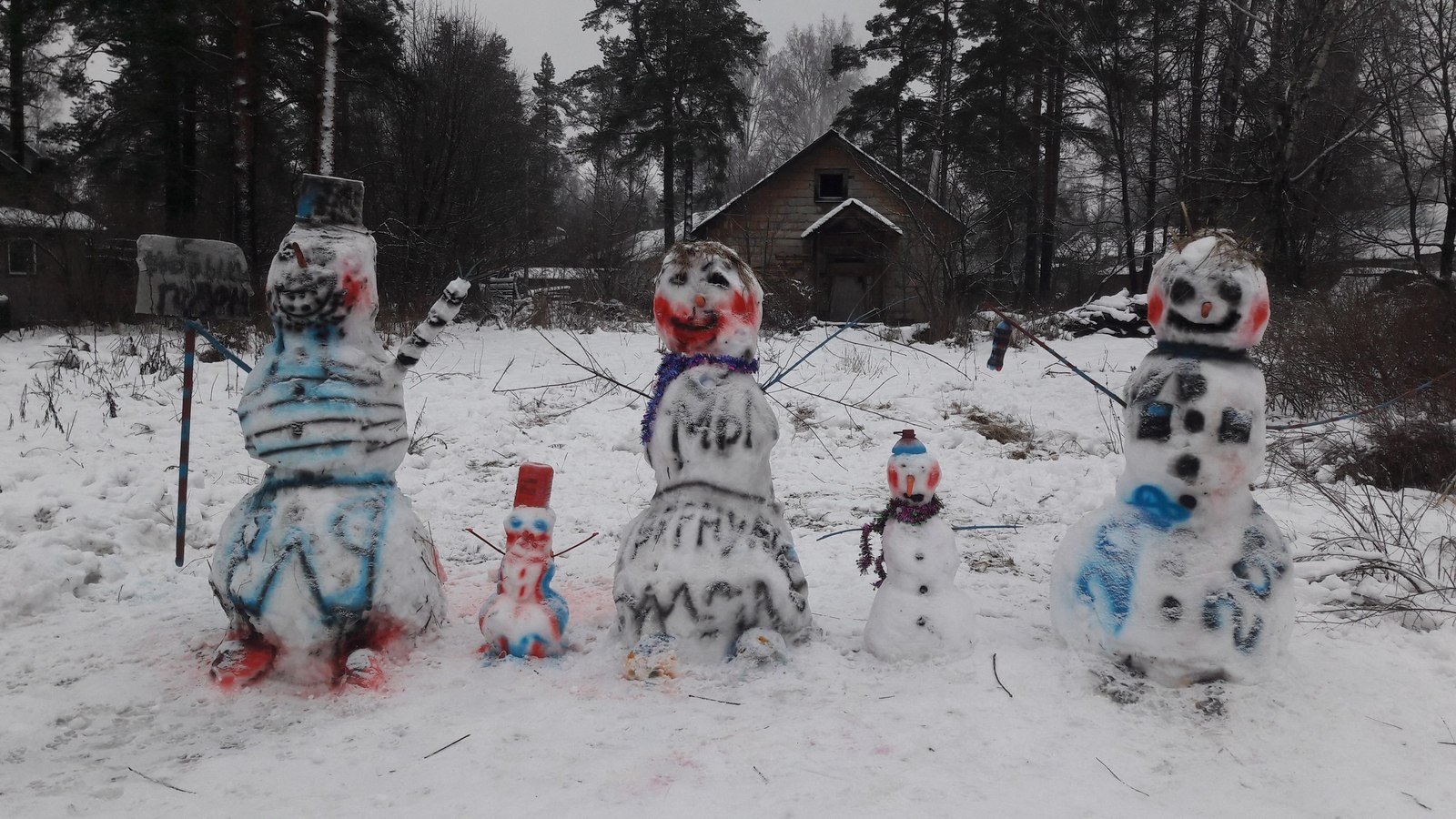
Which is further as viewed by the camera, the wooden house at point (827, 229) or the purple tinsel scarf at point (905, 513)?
the wooden house at point (827, 229)

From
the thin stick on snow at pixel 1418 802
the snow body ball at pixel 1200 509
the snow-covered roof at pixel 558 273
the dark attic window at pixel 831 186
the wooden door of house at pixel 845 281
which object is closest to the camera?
the thin stick on snow at pixel 1418 802

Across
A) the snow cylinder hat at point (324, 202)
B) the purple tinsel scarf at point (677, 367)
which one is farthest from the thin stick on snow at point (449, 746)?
the snow cylinder hat at point (324, 202)

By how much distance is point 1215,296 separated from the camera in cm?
271

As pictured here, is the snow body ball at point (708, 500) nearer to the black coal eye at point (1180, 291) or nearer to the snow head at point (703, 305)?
the snow head at point (703, 305)

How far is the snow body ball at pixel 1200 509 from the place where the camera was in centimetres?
269

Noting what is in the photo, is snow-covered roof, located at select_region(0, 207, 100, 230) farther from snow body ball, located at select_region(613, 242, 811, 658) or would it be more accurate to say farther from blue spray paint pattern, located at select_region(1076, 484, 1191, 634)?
blue spray paint pattern, located at select_region(1076, 484, 1191, 634)

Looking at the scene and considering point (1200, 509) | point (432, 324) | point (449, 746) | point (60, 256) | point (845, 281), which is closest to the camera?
point (449, 746)

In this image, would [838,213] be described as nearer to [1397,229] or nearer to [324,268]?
[1397,229]

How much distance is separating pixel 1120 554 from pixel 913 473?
739 mm

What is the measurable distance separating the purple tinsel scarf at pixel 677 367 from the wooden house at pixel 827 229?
13.1 meters

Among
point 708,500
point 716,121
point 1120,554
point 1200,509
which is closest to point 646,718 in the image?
point 708,500

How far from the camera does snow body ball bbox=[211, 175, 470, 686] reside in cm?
280

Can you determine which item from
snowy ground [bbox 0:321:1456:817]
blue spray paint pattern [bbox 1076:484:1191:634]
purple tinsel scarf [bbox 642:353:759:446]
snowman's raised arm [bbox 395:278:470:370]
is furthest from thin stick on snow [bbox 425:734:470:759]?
blue spray paint pattern [bbox 1076:484:1191:634]

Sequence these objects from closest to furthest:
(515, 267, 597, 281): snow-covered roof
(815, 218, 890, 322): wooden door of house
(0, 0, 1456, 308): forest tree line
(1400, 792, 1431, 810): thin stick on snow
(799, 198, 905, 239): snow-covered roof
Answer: (1400, 792, 1431, 810): thin stick on snow
(0, 0, 1456, 308): forest tree line
(515, 267, 597, 281): snow-covered roof
(799, 198, 905, 239): snow-covered roof
(815, 218, 890, 322): wooden door of house
